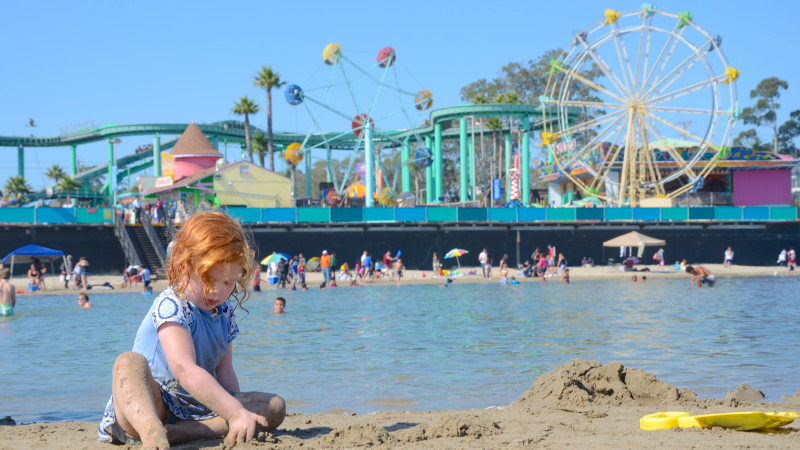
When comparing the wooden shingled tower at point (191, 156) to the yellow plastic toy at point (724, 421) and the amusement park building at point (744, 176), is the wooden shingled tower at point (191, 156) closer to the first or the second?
the amusement park building at point (744, 176)

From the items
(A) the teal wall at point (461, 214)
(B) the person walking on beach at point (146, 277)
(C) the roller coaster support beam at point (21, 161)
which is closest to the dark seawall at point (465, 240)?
(A) the teal wall at point (461, 214)

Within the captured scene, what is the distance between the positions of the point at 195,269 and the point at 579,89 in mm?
89670

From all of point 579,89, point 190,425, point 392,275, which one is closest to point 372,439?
point 190,425

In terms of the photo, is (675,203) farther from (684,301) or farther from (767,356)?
(767,356)

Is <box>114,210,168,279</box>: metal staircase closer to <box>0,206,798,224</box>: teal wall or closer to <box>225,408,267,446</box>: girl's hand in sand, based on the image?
<box>0,206,798,224</box>: teal wall

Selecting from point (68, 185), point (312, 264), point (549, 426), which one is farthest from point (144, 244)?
point (68, 185)

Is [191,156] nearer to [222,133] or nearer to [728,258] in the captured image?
[222,133]

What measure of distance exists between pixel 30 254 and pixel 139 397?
107 ft

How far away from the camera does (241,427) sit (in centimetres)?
412

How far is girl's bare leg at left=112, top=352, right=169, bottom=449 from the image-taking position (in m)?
4.01

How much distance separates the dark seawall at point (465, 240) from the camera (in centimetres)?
3822

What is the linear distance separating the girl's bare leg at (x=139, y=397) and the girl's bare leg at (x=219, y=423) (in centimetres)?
30

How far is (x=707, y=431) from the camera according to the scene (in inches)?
203

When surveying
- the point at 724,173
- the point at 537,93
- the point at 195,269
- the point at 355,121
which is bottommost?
the point at 195,269
